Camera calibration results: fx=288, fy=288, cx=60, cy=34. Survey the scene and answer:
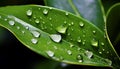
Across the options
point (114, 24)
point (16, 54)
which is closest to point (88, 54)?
point (114, 24)

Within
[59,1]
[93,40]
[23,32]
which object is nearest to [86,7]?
[59,1]

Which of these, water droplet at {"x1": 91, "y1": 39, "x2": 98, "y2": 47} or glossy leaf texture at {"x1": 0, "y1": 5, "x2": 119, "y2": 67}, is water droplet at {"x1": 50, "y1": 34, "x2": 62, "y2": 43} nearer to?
glossy leaf texture at {"x1": 0, "y1": 5, "x2": 119, "y2": 67}

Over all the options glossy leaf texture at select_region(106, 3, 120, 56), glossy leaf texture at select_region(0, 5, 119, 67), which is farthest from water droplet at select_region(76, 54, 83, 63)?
glossy leaf texture at select_region(106, 3, 120, 56)

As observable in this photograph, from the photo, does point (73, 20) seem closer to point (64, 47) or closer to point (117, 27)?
point (64, 47)

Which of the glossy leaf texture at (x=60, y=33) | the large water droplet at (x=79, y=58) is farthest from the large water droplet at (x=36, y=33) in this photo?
the large water droplet at (x=79, y=58)

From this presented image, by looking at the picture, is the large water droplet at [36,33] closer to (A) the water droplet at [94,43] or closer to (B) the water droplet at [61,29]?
(B) the water droplet at [61,29]

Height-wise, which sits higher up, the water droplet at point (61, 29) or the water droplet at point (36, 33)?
the water droplet at point (61, 29)

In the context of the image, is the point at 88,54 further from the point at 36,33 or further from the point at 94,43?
the point at 36,33
